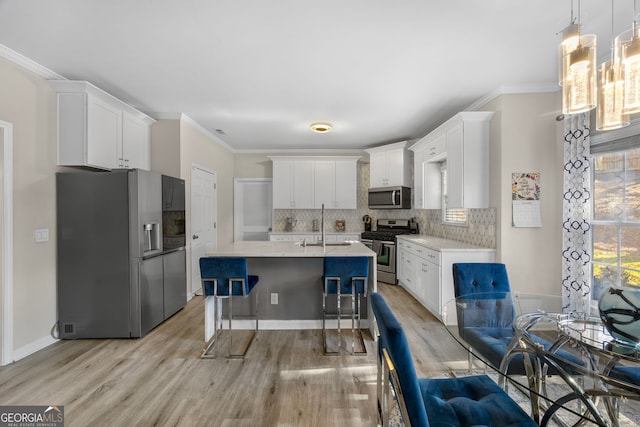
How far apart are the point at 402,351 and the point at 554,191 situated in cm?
310

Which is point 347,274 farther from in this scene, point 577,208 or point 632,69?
point 577,208

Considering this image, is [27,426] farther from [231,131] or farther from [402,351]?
[231,131]

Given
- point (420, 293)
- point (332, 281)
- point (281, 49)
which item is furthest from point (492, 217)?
point (281, 49)

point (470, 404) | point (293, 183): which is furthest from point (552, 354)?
point (293, 183)

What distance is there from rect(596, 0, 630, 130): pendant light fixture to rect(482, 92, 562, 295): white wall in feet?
6.17

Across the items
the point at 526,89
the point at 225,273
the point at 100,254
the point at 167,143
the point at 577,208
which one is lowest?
the point at 225,273

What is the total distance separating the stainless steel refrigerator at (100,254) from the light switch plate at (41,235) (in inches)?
4.3

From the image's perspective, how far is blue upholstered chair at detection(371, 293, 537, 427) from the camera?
1.05 m

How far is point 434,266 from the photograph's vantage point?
11.5 feet

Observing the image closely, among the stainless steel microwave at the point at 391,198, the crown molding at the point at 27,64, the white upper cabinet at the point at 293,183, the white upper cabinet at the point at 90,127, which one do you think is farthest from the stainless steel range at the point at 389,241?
the crown molding at the point at 27,64

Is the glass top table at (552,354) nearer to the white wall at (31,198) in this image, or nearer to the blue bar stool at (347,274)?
the blue bar stool at (347,274)

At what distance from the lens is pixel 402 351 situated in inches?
42.2

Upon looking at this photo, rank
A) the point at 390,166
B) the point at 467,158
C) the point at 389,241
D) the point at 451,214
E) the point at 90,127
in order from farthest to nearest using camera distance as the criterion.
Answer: the point at 390,166
the point at 389,241
the point at 451,214
the point at 467,158
the point at 90,127

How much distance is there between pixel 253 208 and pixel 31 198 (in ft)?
12.7
